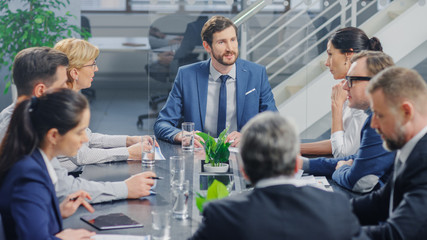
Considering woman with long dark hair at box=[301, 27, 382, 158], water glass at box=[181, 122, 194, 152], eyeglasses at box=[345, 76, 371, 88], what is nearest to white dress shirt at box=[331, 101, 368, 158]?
woman with long dark hair at box=[301, 27, 382, 158]

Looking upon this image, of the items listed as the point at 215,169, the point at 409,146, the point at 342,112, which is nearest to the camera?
the point at 409,146

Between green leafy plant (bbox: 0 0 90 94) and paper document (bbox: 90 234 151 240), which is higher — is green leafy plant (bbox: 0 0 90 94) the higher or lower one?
the higher one

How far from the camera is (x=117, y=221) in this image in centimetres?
213

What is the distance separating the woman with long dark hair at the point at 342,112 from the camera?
2.98m

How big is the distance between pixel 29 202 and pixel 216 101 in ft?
6.91

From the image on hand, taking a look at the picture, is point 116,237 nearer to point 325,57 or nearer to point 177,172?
point 177,172

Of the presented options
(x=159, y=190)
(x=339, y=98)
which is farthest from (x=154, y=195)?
(x=339, y=98)

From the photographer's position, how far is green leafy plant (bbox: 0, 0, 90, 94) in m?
6.07

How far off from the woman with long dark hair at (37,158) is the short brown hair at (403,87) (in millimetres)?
1027

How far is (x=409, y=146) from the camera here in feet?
6.41

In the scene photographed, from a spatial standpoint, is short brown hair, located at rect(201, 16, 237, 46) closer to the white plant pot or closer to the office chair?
the white plant pot

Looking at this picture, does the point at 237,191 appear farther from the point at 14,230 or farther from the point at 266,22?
the point at 266,22

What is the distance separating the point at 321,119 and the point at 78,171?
3186mm

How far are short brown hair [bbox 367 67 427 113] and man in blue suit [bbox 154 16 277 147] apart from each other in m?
1.89
